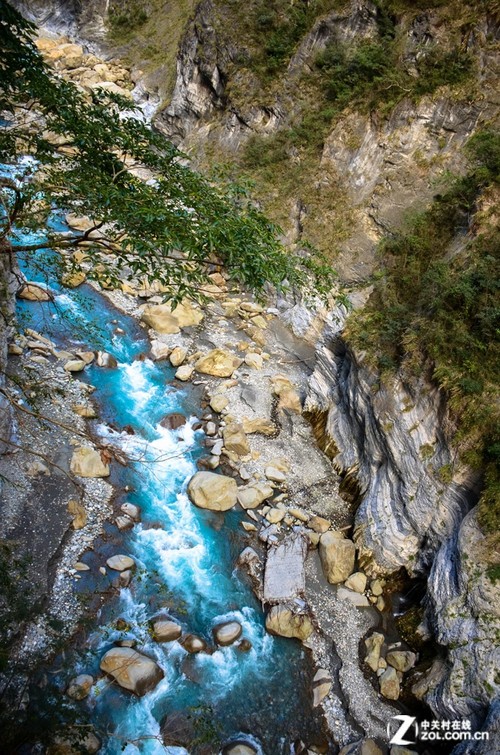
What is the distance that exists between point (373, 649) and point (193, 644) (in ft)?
13.2

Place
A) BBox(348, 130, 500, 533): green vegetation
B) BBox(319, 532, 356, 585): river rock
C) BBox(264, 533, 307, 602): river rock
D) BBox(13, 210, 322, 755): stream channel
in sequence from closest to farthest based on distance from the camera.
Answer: BBox(13, 210, 322, 755): stream channel → BBox(348, 130, 500, 533): green vegetation → BBox(264, 533, 307, 602): river rock → BBox(319, 532, 356, 585): river rock

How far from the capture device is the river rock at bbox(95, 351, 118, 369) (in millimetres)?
15383

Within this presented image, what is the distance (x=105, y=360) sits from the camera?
15.5 metres

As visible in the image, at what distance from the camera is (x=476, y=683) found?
780cm

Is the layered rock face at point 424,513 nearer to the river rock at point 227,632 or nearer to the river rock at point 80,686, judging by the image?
the river rock at point 227,632

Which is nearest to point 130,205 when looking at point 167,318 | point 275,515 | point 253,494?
point 253,494

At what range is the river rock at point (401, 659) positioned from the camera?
9.26 m

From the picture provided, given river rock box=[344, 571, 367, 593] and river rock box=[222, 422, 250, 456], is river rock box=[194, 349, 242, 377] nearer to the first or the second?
river rock box=[222, 422, 250, 456]

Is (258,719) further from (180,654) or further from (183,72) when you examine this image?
(183,72)

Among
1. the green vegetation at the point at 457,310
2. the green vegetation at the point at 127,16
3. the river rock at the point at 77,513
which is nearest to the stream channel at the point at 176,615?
the river rock at the point at 77,513

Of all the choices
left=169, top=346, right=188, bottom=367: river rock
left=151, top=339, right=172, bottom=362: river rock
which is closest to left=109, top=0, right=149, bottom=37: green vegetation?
left=151, top=339, right=172, bottom=362: river rock

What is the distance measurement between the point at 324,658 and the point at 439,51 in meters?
24.7

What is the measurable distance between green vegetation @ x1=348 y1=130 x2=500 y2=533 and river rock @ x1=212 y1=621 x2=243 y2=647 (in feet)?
18.7

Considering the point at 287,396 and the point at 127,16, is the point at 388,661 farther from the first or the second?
the point at 127,16
